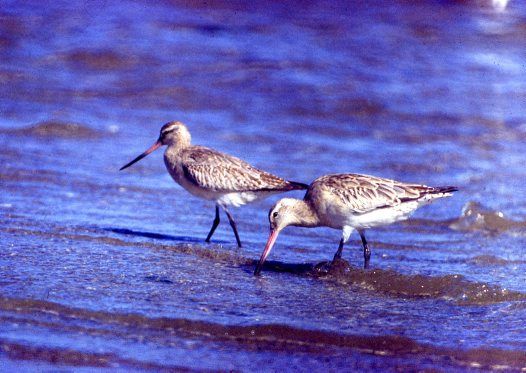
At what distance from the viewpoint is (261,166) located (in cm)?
1145

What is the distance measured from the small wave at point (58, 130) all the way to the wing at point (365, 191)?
4805 mm

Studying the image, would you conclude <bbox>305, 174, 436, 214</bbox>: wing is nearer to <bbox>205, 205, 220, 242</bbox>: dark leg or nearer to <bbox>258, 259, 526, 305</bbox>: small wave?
<bbox>258, 259, 526, 305</bbox>: small wave

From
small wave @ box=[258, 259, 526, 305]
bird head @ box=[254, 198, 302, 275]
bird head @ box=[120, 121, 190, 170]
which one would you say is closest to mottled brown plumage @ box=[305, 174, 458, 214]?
bird head @ box=[254, 198, 302, 275]

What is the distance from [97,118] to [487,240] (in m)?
5.97

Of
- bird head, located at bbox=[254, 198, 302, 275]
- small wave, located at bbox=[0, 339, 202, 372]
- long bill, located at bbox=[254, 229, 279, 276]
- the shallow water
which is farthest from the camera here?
bird head, located at bbox=[254, 198, 302, 275]

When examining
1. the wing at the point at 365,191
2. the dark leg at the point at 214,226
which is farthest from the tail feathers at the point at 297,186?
the dark leg at the point at 214,226

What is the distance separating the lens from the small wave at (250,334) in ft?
18.5

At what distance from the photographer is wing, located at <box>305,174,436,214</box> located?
808 centimetres

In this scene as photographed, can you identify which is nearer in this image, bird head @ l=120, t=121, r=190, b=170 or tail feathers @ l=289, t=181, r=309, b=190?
tail feathers @ l=289, t=181, r=309, b=190

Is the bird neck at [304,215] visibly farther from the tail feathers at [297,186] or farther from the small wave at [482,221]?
the small wave at [482,221]

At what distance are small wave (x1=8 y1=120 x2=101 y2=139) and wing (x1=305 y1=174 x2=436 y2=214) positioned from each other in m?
4.80

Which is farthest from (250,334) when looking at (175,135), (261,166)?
(261,166)

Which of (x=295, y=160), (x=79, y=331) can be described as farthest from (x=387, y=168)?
(x=79, y=331)

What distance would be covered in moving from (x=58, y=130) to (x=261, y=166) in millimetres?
2667
